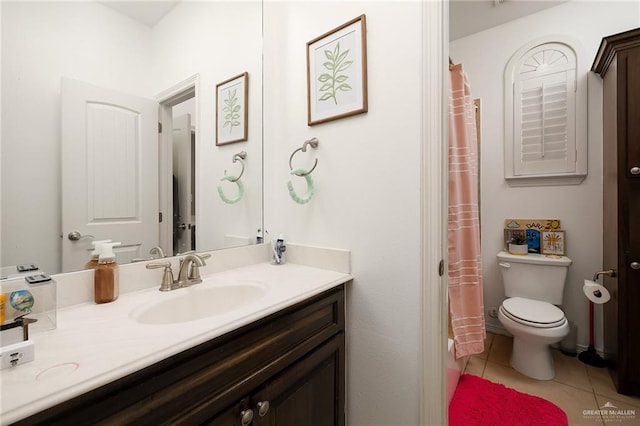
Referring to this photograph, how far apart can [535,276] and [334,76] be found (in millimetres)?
1953

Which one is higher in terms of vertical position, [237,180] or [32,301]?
[237,180]

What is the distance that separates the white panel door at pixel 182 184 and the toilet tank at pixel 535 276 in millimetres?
2142

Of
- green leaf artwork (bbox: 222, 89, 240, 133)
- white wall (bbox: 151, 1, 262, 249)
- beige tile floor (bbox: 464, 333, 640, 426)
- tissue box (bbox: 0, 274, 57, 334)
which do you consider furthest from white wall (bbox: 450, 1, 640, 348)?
tissue box (bbox: 0, 274, 57, 334)

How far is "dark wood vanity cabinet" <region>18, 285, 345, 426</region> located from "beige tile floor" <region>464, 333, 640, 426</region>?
4.15 feet

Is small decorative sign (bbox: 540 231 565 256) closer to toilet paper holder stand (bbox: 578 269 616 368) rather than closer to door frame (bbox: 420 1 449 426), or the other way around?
toilet paper holder stand (bbox: 578 269 616 368)

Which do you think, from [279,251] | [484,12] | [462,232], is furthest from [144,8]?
[484,12]

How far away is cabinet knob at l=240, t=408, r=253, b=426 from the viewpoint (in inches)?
26.8

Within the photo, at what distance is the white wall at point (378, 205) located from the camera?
97 centimetres

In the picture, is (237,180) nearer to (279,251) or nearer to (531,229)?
(279,251)

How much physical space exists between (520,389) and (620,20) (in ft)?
7.92

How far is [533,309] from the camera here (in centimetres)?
178

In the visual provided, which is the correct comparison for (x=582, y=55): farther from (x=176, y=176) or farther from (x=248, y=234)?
(x=176, y=176)

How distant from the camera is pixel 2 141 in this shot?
2.37 ft

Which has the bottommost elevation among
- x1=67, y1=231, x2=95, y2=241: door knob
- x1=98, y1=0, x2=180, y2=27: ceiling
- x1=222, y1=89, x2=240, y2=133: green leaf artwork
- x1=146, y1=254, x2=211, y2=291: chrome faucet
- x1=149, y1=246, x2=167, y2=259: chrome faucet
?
x1=146, y1=254, x2=211, y2=291: chrome faucet
